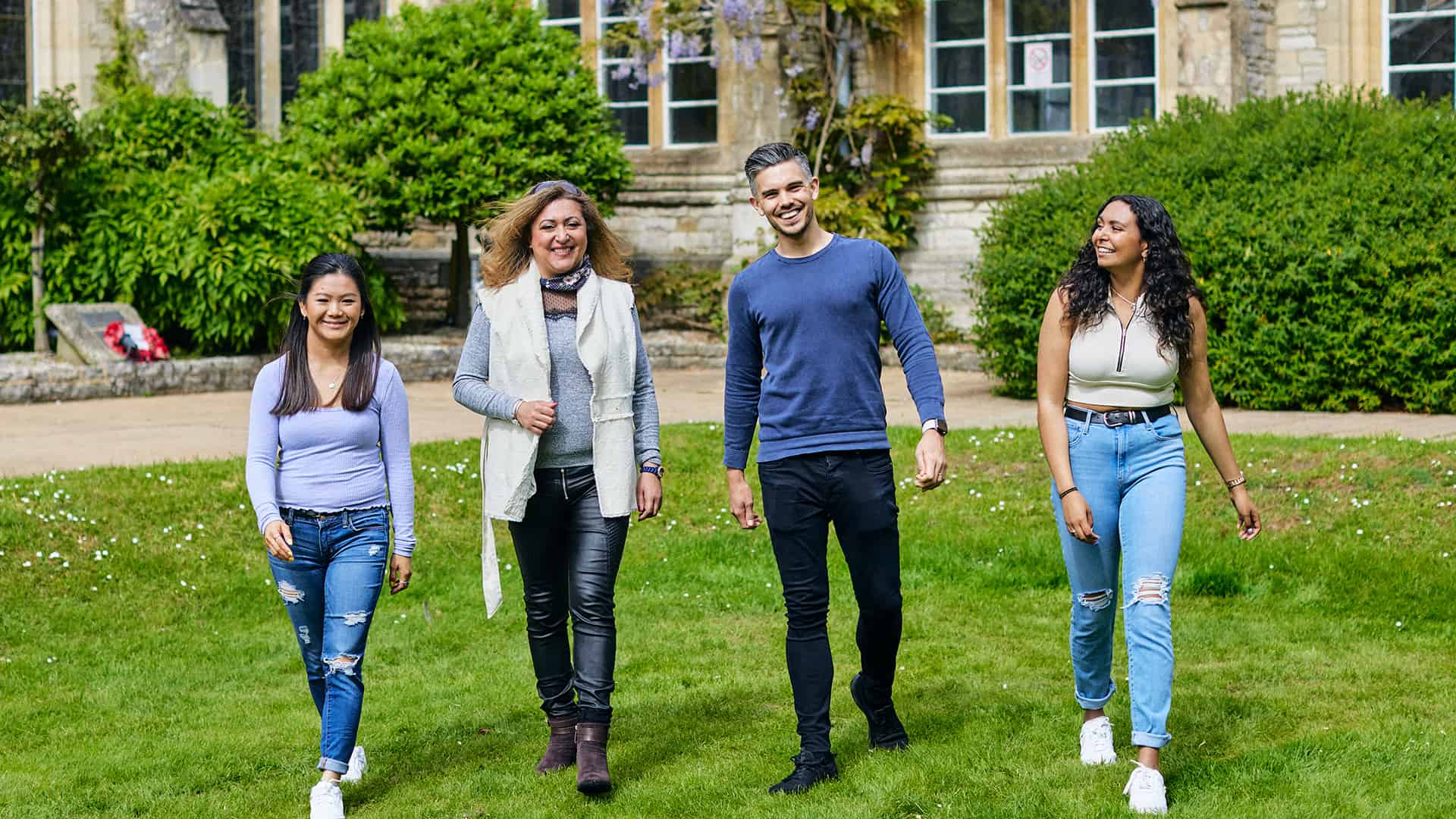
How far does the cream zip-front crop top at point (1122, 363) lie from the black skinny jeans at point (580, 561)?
1.43m

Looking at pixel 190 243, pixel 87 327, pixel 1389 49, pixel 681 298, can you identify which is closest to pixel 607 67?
pixel 681 298

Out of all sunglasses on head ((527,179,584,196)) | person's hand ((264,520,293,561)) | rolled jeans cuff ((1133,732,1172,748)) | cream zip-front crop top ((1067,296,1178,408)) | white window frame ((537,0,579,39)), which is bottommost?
rolled jeans cuff ((1133,732,1172,748))

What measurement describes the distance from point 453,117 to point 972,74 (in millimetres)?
5912

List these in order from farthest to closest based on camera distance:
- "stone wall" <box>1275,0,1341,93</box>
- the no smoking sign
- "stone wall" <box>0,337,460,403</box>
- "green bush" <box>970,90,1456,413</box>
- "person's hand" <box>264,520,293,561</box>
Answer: the no smoking sign, "stone wall" <box>1275,0,1341,93</box>, "stone wall" <box>0,337,460,403</box>, "green bush" <box>970,90,1456,413</box>, "person's hand" <box>264,520,293,561</box>

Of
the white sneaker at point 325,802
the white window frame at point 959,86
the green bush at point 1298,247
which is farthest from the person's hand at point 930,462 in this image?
the white window frame at point 959,86

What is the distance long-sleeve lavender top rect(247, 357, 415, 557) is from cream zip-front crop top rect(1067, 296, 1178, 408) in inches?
76.6

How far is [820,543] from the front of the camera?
5121 mm

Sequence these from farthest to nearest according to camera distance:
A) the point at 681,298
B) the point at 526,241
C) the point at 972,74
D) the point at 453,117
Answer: the point at 681,298, the point at 972,74, the point at 453,117, the point at 526,241

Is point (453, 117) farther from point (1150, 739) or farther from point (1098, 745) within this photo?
point (1150, 739)

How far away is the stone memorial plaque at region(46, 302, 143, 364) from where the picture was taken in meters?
14.8

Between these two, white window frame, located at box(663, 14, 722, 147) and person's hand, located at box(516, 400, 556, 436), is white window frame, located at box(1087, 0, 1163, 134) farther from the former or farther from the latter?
person's hand, located at box(516, 400, 556, 436)

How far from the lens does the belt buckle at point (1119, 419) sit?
16.1ft

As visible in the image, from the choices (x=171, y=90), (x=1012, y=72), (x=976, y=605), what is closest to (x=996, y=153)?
(x=1012, y=72)

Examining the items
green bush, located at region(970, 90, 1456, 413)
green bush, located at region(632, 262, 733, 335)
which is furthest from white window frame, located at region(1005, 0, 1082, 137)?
green bush, located at region(970, 90, 1456, 413)
